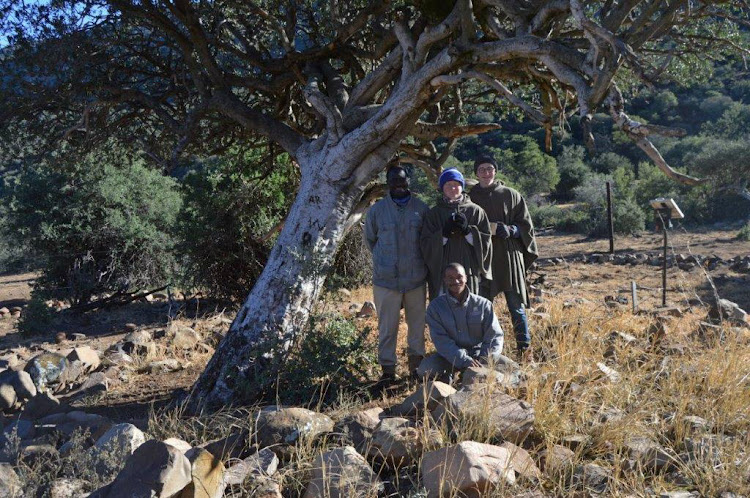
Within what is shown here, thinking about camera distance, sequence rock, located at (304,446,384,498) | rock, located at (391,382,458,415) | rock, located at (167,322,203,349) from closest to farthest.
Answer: rock, located at (304,446,384,498) < rock, located at (391,382,458,415) < rock, located at (167,322,203,349)

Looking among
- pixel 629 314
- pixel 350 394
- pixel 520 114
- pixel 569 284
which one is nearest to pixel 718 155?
pixel 569 284

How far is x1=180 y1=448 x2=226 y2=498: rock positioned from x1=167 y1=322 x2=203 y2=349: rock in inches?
190

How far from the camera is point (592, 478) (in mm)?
3346

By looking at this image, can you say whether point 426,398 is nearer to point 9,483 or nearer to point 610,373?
point 610,373

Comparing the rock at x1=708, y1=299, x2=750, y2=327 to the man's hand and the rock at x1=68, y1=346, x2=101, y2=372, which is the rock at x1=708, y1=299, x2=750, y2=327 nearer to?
the man's hand

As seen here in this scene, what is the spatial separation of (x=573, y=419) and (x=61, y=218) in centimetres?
1219

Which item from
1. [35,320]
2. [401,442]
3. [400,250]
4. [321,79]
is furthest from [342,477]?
[35,320]

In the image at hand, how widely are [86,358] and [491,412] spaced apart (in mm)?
5440

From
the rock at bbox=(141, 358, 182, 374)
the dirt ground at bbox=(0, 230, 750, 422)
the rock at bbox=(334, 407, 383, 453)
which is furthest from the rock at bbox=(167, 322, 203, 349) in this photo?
the rock at bbox=(334, 407, 383, 453)

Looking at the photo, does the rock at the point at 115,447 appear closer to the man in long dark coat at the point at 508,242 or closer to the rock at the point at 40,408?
the rock at the point at 40,408

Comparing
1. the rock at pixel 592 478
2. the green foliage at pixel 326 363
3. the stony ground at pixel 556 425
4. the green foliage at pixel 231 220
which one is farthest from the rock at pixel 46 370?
the rock at pixel 592 478

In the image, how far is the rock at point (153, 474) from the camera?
9.66 feet

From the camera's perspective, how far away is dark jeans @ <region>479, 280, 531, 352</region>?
543 centimetres

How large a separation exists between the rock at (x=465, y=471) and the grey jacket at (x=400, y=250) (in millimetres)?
2149
